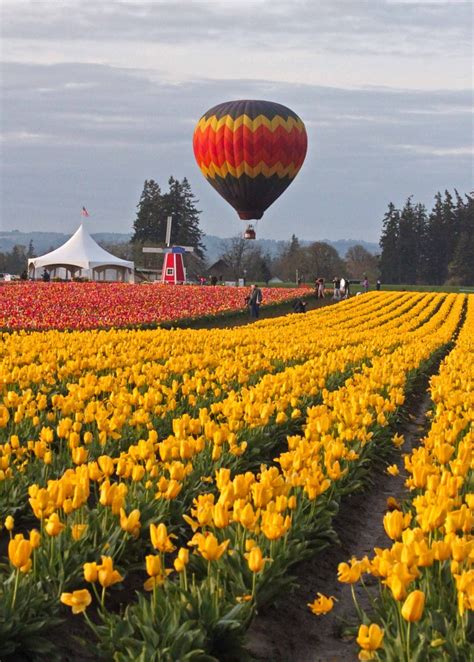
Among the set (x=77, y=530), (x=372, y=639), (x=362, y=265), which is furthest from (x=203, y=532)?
(x=362, y=265)

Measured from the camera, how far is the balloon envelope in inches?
1767

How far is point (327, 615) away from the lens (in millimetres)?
5363

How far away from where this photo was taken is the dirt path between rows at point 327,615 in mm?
4773

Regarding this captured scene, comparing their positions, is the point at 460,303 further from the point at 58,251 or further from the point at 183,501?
the point at 183,501

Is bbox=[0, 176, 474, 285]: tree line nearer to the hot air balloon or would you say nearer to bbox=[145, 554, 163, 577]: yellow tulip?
the hot air balloon

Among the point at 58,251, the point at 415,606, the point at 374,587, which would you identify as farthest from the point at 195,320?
the point at 58,251

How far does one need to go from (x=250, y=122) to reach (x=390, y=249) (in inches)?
3114

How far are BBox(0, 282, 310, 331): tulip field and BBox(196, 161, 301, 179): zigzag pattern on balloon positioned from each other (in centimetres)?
630

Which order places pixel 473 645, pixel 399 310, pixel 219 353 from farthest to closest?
pixel 399 310 < pixel 219 353 < pixel 473 645

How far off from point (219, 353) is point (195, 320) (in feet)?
65.8

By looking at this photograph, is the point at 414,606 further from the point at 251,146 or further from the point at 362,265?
the point at 362,265

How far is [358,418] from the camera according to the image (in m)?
7.97

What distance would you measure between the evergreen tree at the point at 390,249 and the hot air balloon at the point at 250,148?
7338 cm

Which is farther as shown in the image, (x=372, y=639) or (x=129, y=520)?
(x=129, y=520)
